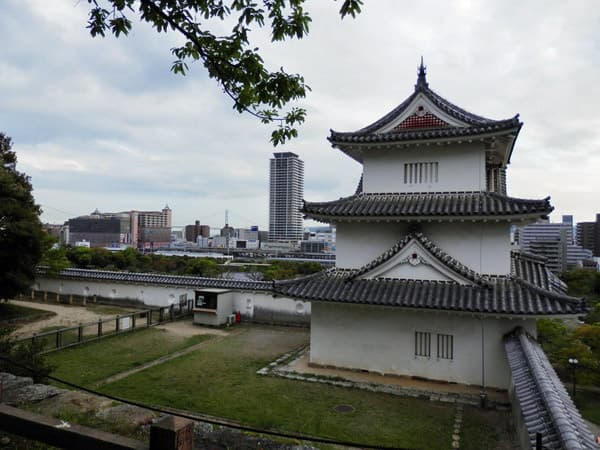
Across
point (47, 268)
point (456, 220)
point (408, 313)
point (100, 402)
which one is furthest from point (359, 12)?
point (47, 268)

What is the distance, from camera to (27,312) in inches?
963

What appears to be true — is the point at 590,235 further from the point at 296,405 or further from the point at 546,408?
the point at 546,408

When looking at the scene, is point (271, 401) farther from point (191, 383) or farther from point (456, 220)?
point (456, 220)

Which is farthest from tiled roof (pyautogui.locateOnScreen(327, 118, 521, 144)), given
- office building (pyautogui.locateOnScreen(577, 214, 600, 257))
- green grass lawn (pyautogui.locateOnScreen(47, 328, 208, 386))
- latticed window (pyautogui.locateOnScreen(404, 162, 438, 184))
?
office building (pyautogui.locateOnScreen(577, 214, 600, 257))

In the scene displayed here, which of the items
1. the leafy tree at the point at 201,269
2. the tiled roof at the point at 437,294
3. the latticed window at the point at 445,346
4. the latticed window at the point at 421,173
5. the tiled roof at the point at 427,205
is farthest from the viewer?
the leafy tree at the point at 201,269

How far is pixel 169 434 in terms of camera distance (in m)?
2.86

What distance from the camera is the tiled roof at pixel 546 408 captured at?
4.98 meters

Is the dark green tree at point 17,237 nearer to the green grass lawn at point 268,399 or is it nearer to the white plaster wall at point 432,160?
the green grass lawn at point 268,399

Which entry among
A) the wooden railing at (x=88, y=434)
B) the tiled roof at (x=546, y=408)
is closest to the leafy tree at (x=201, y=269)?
the tiled roof at (x=546, y=408)

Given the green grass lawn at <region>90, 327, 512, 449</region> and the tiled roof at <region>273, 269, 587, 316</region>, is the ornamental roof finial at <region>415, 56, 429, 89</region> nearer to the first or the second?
the tiled roof at <region>273, 269, 587, 316</region>

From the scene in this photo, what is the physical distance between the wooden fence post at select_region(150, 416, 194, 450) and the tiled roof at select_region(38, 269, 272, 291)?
20.4 meters

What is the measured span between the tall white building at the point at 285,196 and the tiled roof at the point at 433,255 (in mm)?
141888

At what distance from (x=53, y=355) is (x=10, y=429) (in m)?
14.5

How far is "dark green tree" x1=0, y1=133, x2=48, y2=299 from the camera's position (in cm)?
2078
